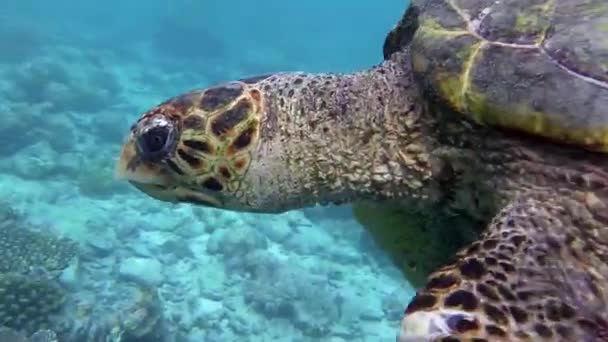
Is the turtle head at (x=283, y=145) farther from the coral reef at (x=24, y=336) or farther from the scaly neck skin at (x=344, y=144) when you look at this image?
the coral reef at (x=24, y=336)

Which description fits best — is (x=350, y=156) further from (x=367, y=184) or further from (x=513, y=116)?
(x=513, y=116)

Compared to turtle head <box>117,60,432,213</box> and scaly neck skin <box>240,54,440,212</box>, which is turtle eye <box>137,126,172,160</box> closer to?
turtle head <box>117,60,432,213</box>

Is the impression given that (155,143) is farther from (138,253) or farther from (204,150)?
(138,253)

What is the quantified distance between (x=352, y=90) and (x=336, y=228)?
777 centimetres

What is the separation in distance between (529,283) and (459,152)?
0.56 m

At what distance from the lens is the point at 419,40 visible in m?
1.99

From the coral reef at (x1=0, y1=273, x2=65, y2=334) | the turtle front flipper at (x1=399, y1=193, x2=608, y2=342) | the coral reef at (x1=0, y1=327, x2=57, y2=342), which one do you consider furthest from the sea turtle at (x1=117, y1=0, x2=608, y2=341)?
the coral reef at (x1=0, y1=273, x2=65, y2=334)

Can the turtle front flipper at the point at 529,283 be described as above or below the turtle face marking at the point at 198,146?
below

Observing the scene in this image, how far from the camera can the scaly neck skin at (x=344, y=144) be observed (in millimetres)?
2033

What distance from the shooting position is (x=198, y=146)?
7.16 feet

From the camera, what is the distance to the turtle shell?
1589 millimetres

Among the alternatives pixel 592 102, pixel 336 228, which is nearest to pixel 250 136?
pixel 592 102

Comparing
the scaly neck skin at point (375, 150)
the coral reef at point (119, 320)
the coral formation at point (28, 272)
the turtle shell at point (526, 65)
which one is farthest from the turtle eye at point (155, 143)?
the coral formation at point (28, 272)

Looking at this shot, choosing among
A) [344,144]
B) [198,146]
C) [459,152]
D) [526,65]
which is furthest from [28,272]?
[526,65]
